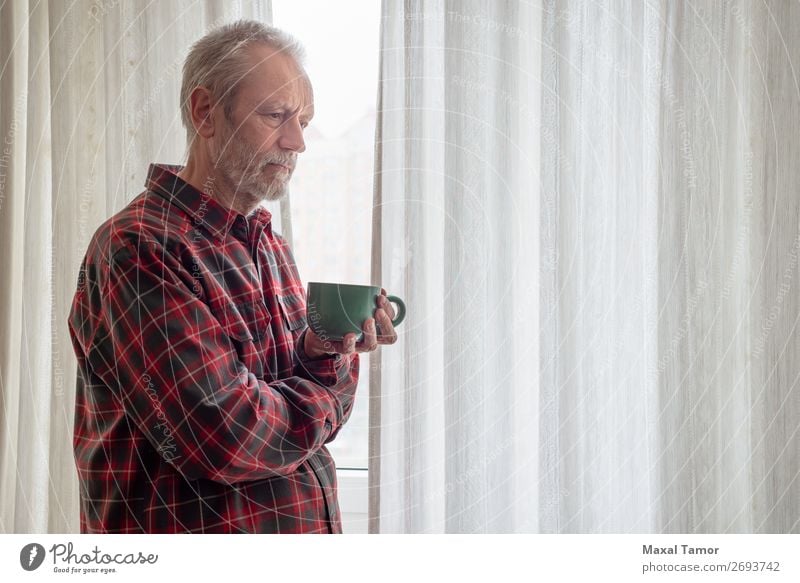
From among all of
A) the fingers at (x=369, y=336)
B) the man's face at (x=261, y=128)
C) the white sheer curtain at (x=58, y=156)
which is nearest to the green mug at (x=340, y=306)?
the fingers at (x=369, y=336)

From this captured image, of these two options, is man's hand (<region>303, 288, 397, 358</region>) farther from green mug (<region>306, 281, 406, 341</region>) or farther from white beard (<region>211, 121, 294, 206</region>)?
white beard (<region>211, 121, 294, 206</region>)

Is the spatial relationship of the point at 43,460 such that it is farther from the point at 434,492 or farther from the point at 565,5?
the point at 565,5

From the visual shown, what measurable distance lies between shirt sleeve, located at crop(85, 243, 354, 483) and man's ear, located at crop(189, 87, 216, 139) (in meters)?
0.12

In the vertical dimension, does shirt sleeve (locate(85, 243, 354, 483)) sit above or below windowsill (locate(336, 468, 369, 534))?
above

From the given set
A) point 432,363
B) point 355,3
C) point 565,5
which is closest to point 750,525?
point 432,363

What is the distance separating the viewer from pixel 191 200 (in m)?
0.53

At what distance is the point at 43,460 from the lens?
759mm

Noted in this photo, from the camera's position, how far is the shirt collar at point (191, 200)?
53 cm

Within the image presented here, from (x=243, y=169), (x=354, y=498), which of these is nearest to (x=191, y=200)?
(x=243, y=169)

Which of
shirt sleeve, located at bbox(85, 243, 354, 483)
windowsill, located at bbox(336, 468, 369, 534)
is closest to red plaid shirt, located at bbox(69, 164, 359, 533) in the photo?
shirt sleeve, located at bbox(85, 243, 354, 483)

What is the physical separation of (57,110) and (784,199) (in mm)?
751

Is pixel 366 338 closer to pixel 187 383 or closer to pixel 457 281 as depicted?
pixel 187 383

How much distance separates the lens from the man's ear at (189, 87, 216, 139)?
0.55 meters

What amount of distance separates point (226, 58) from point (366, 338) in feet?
0.79
